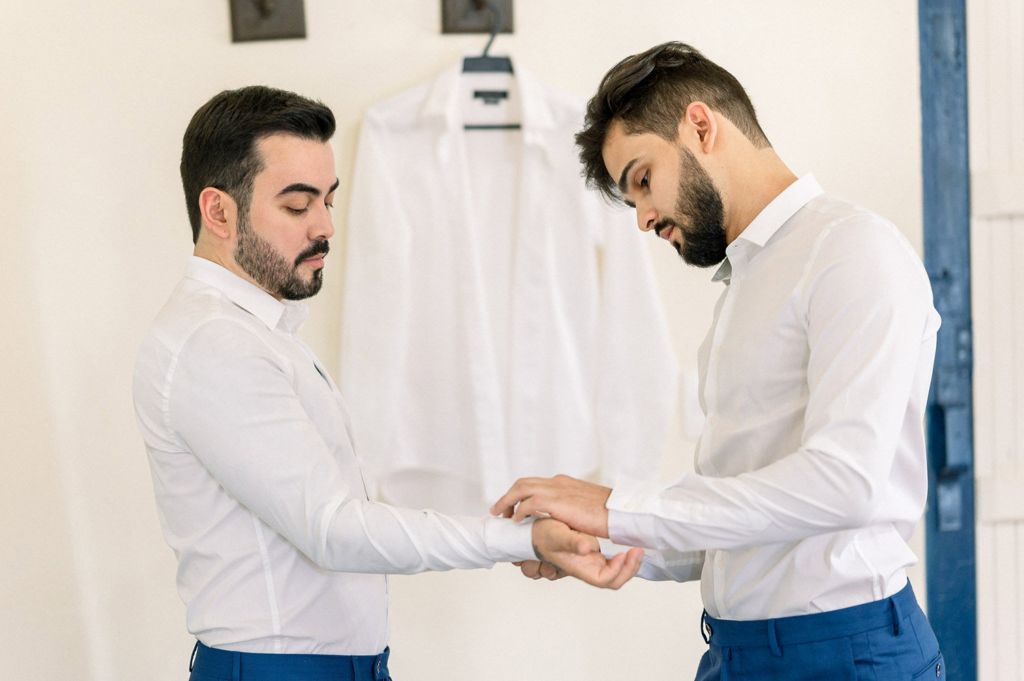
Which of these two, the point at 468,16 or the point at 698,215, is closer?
the point at 698,215

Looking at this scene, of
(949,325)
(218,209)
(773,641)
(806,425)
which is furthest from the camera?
(949,325)

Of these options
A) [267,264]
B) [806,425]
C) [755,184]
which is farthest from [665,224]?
[267,264]

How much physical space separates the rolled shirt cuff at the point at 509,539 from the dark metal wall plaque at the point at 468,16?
51.9 inches

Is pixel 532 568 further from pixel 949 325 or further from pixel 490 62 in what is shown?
pixel 949 325

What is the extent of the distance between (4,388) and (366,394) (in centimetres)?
80

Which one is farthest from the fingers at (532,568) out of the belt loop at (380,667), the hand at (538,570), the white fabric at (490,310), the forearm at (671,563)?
the white fabric at (490,310)

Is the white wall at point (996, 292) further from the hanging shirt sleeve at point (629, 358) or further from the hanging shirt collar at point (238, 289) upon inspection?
the hanging shirt collar at point (238, 289)

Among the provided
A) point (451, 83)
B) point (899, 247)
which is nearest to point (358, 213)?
point (451, 83)

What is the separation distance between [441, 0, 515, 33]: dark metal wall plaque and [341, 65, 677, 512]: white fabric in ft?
0.44

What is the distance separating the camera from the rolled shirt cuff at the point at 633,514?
46.9 inches

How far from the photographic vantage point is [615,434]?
207 cm

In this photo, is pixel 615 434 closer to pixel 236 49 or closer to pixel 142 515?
pixel 142 515

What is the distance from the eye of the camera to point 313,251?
55.5 inches

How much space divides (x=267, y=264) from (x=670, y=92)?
0.74 m
